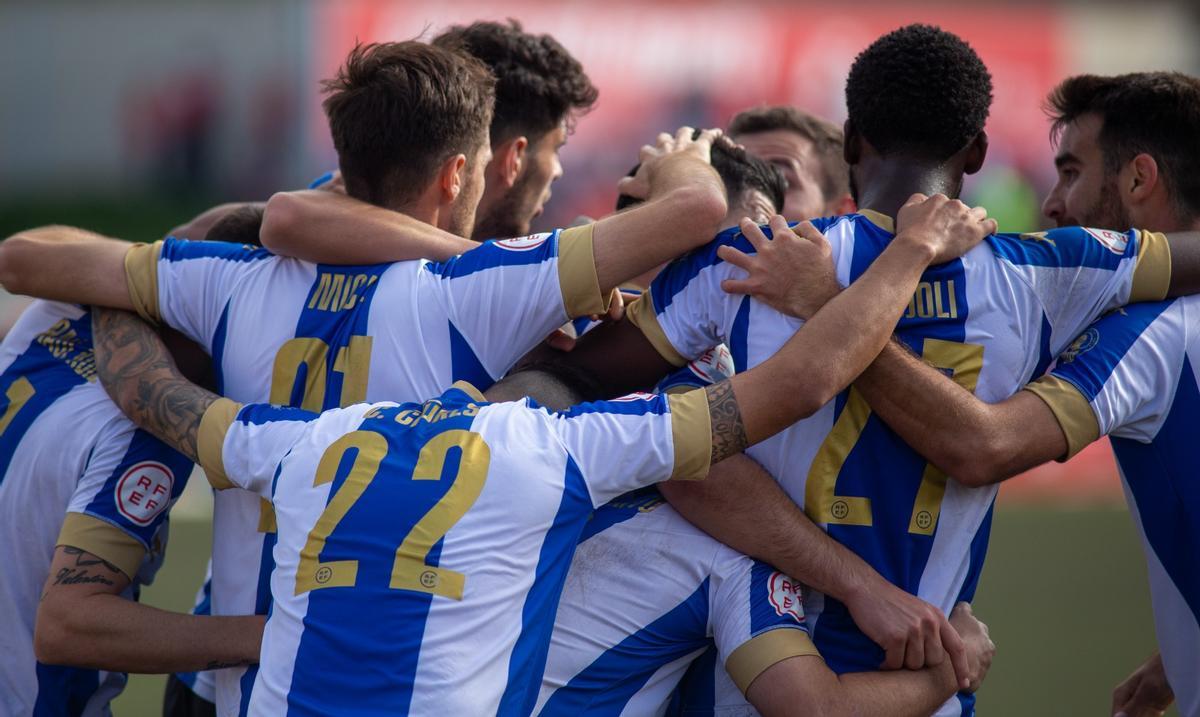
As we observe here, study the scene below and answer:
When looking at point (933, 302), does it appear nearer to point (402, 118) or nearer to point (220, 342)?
point (402, 118)

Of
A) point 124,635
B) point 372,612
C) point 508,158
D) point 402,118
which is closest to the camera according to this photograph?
point 372,612

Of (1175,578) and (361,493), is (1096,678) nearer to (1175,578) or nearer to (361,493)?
(1175,578)

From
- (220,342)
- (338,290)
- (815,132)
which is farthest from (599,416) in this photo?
(815,132)

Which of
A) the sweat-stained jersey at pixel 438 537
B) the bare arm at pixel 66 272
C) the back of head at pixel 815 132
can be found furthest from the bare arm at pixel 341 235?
the back of head at pixel 815 132

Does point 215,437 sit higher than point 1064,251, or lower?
lower

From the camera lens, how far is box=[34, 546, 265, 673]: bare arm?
346 centimetres

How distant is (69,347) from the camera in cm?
402

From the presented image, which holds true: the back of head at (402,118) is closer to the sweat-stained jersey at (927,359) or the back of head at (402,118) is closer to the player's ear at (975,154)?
the sweat-stained jersey at (927,359)

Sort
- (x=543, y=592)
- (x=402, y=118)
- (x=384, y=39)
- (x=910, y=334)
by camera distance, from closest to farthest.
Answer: (x=543, y=592), (x=910, y=334), (x=402, y=118), (x=384, y=39)

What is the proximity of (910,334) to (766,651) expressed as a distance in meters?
0.92

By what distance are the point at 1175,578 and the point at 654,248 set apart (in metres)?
1.81

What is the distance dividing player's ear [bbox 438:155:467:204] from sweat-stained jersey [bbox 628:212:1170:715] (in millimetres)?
947

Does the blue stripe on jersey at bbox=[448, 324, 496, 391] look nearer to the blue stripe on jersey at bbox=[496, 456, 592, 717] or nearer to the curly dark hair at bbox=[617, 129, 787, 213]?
the blue stripe on jersey at bbox=[496, 456, 592, 717]

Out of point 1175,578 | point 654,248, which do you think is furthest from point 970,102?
point 1175,578
